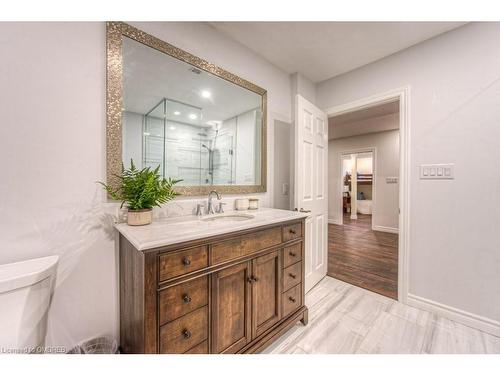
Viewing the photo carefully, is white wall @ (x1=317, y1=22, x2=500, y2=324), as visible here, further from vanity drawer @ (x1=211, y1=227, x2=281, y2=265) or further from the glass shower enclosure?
the glass shower enclosure

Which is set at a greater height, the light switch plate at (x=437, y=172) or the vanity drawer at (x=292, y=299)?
the light switch plate at (x=437, y=172)

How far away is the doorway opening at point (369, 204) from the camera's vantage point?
99.0 inches

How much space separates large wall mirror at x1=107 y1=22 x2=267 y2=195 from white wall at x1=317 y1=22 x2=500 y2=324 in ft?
4.76

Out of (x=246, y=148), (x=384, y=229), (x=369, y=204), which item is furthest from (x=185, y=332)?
(x=369, y=204)

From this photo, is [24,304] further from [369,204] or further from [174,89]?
[369,204]

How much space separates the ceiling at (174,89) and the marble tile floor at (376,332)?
5.85ft

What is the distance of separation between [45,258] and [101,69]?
1052 mm

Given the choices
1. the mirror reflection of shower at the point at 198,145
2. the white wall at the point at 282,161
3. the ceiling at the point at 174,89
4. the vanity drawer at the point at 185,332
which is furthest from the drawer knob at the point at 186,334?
the white wall at the point at 282,161

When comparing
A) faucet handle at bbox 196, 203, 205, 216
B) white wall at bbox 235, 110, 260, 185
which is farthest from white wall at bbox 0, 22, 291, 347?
white wall at bbox 235, 110, 260, 185

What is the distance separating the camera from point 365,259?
294 cm

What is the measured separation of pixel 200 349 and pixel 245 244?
56cm

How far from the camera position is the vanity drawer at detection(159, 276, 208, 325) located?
86 cm

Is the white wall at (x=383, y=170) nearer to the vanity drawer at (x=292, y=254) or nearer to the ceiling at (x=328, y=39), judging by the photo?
the ceiling at (x=328, y=39)
